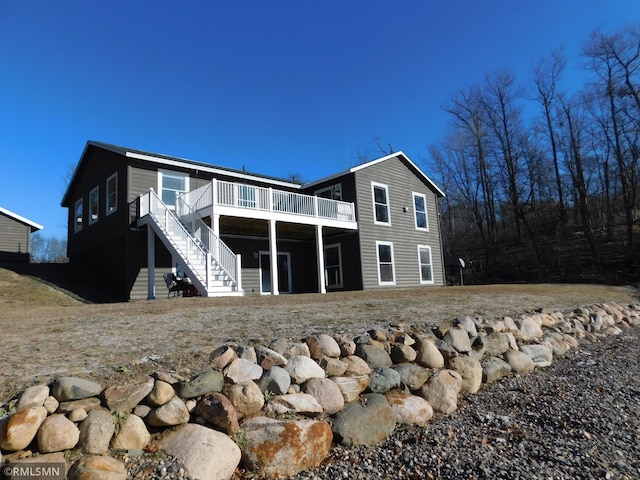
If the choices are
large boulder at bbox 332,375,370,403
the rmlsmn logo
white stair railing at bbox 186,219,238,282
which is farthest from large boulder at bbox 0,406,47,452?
white stair railing at bbox 186,219,238,282

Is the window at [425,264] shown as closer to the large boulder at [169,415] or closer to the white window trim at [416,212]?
the white window trim at [416,212]

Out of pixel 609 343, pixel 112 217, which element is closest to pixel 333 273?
pixel 112 217

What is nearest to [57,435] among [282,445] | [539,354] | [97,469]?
[97,469]

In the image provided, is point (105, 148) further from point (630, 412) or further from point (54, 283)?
point (630, 412)

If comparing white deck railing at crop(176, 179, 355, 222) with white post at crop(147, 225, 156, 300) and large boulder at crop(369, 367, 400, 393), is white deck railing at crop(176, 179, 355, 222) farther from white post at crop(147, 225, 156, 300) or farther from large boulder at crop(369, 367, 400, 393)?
large boulder at crop(369, 367, 400, 393)

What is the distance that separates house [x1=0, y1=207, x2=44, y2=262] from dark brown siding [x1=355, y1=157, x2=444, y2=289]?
16.2 metres

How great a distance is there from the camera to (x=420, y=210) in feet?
63.4

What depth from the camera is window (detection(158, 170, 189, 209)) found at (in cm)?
1344

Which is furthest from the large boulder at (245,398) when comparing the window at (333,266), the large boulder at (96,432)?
the window at (333,266)

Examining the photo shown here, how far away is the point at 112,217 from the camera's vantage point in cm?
1377

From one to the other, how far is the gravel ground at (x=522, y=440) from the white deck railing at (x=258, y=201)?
928cm

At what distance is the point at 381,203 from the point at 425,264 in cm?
377

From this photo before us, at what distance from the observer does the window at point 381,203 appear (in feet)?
56.0

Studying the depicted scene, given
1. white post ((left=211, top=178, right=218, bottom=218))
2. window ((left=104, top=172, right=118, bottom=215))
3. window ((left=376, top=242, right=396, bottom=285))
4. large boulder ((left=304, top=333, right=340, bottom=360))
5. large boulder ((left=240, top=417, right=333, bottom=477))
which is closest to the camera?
large boulder ((left=240, top=417, right=333, bottom=477))
